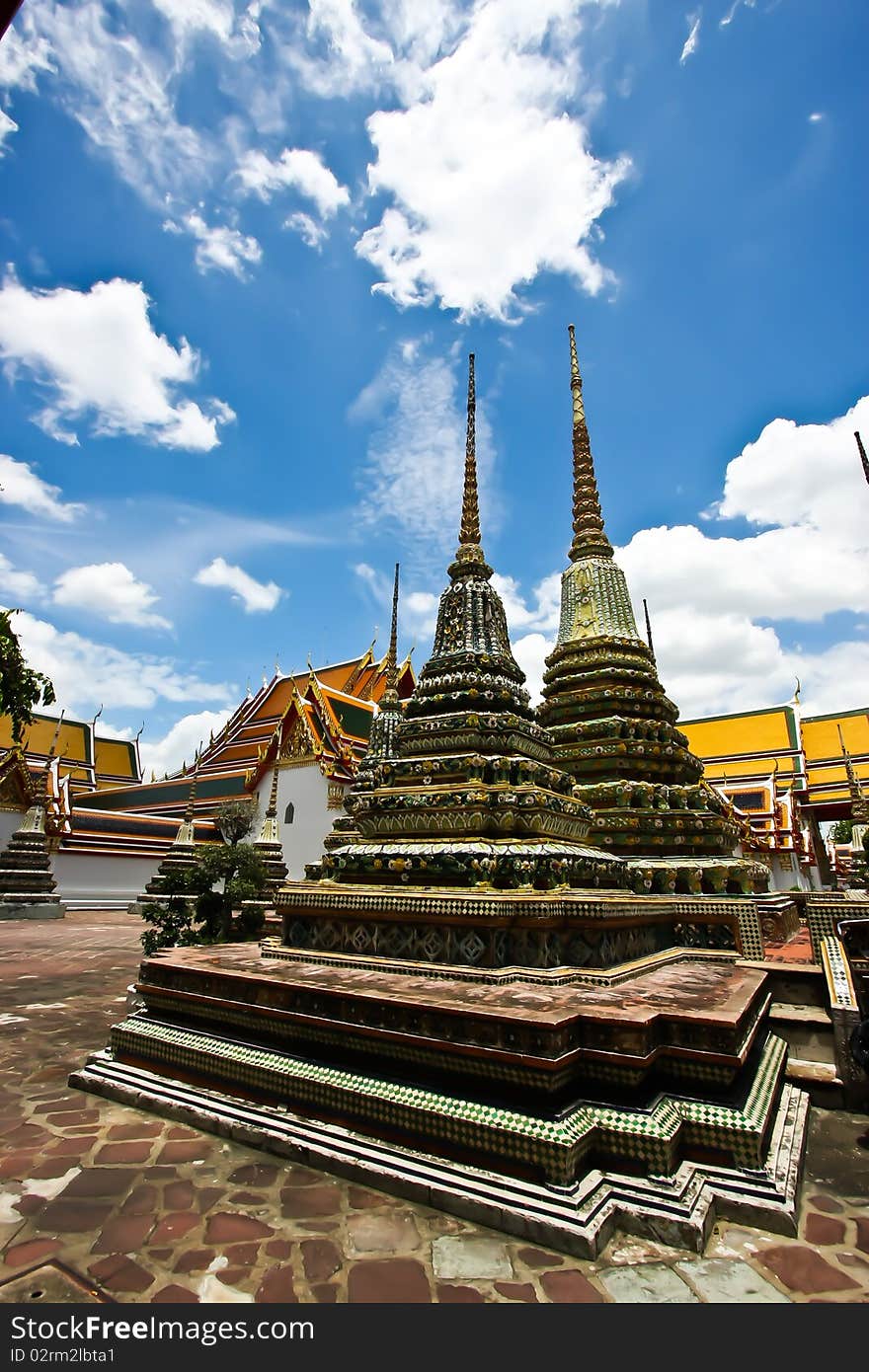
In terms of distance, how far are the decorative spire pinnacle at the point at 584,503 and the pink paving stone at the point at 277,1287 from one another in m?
11.3

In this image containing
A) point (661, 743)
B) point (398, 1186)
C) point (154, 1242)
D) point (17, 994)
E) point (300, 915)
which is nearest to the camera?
point (154, 1242)

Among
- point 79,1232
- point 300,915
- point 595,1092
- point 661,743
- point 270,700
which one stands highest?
point 270,700

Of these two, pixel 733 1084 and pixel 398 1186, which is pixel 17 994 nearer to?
pixel 398 1186

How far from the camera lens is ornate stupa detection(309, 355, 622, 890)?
225 inches

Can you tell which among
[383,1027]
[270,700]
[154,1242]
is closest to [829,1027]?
[383,1027]

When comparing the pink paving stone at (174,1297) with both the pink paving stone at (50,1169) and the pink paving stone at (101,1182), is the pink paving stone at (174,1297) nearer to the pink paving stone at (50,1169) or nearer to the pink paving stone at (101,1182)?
the pink paving stone at (101,1182)

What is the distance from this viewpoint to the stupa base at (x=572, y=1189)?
9.43 feet

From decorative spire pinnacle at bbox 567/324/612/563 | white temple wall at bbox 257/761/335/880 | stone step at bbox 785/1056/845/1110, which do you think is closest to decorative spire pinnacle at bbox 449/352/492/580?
decorative spire pinnacle at bbox 567/324/612/563

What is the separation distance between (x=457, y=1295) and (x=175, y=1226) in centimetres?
132

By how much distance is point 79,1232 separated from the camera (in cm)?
290

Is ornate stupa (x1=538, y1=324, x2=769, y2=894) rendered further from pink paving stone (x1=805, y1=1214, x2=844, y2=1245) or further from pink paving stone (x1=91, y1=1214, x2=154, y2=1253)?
pink paving stone (x1=91, y1=1214, x2=154, y2=1253)

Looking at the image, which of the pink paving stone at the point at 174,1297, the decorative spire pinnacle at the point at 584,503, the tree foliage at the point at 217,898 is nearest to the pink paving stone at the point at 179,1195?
the pink paving stone at the point at 174,1297

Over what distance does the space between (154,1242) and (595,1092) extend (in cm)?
214

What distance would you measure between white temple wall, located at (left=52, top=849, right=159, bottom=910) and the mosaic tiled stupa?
21.7 metres
